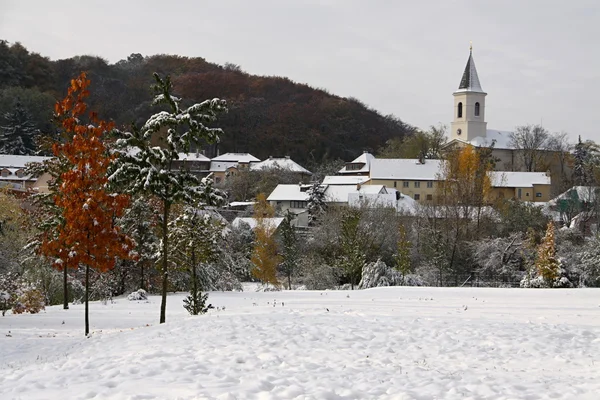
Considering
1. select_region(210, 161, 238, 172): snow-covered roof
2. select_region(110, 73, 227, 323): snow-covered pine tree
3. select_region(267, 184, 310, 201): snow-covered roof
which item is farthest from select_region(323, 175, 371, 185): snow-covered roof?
select_region(110, 73, 227, 323): snow-covered pine tree

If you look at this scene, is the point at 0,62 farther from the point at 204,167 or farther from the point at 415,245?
the point at 415,245

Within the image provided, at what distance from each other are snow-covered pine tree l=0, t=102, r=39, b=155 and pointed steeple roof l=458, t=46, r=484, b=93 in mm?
61220

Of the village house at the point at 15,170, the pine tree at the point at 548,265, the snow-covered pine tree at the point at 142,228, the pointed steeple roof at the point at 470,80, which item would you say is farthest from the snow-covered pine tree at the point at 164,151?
the pointed steeple roof at the point at 470,80

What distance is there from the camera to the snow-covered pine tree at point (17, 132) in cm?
9000

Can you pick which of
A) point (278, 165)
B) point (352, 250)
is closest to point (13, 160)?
point (278, 165)

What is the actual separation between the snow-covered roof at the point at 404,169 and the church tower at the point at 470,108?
1921 centimetres

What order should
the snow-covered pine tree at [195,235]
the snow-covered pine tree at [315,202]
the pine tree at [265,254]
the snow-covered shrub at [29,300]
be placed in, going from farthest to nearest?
the snow-covered pine tree at [315,202], the pine tree at [265,254], the snow-covered shrub at [29,300], the snow-covered pine tree at [195,235]

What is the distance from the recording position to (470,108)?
318ft

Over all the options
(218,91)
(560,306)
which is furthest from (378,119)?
(560,306)

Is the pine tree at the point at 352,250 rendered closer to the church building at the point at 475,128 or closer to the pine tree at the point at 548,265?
Result: the pine tree at the point at 548,265

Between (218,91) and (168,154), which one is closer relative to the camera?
(168,154)

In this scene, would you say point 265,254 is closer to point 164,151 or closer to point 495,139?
point 164,151

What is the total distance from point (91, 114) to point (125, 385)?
342 inches

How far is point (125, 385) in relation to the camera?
8258mm
